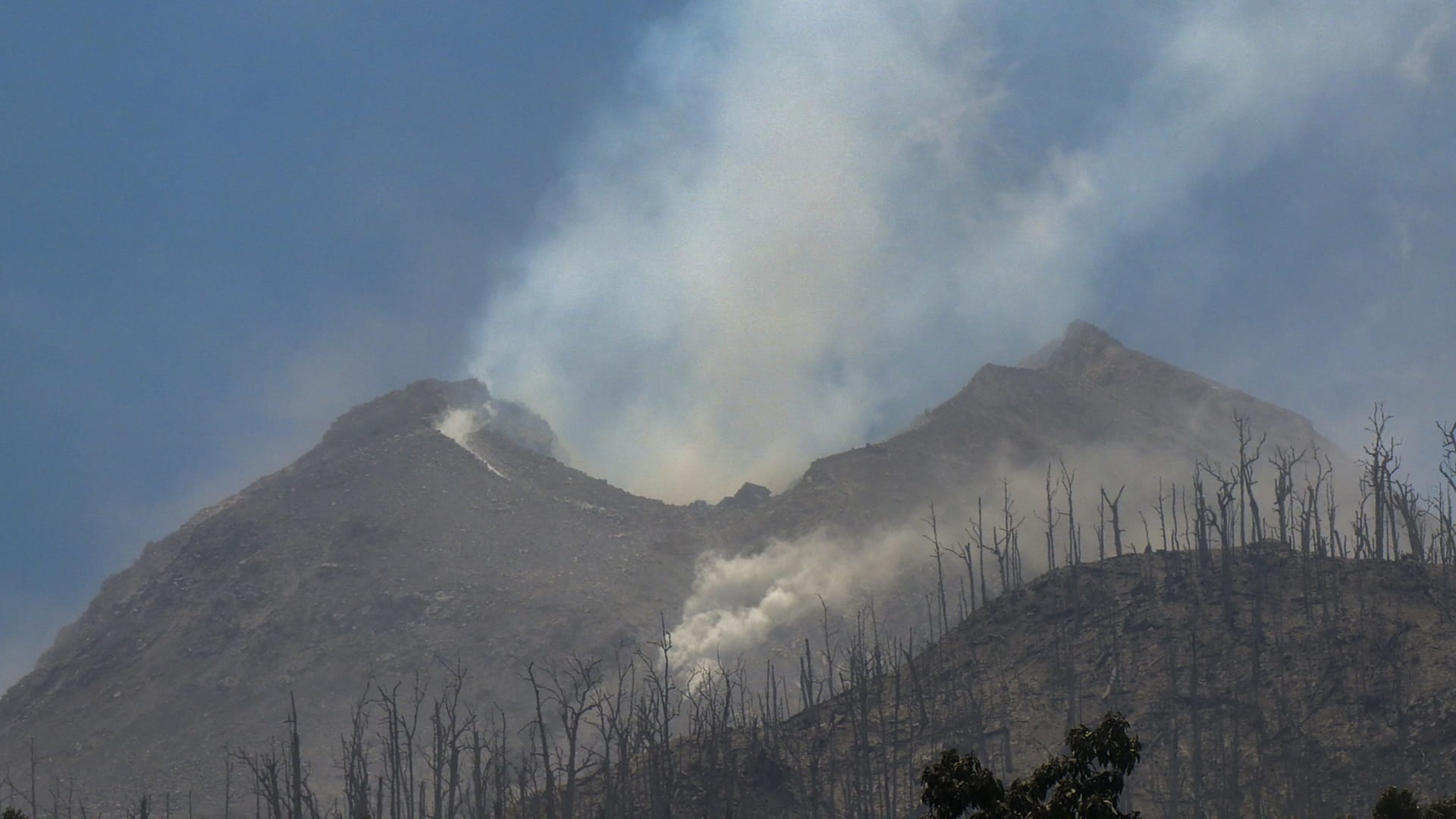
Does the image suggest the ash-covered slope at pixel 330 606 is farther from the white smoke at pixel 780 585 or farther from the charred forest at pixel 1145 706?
the charred forest at pixel 1145 706

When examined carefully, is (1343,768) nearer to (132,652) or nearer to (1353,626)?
(1353,626)

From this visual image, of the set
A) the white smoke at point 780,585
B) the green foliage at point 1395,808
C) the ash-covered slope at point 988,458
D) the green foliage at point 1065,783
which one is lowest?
the green foliage at point 1395,808

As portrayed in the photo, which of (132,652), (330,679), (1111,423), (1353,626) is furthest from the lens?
(1111,423)

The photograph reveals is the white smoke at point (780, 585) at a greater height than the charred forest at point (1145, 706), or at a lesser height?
greater

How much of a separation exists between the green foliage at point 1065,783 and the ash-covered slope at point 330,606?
12227 cm

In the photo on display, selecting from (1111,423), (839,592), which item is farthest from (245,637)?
(1111,423)

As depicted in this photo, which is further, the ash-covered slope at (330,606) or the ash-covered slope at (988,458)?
the ash-covered slope at (988,458)

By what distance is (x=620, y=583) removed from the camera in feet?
572

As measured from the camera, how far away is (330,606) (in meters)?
164

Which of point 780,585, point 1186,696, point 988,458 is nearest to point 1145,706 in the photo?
point 1186,696

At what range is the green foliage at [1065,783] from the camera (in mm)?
19078

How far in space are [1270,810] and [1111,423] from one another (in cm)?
13427

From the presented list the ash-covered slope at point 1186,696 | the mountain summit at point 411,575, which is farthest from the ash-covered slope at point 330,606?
the ash-covered slope at point 1186,696

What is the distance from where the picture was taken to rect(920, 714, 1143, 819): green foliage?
751 inches
